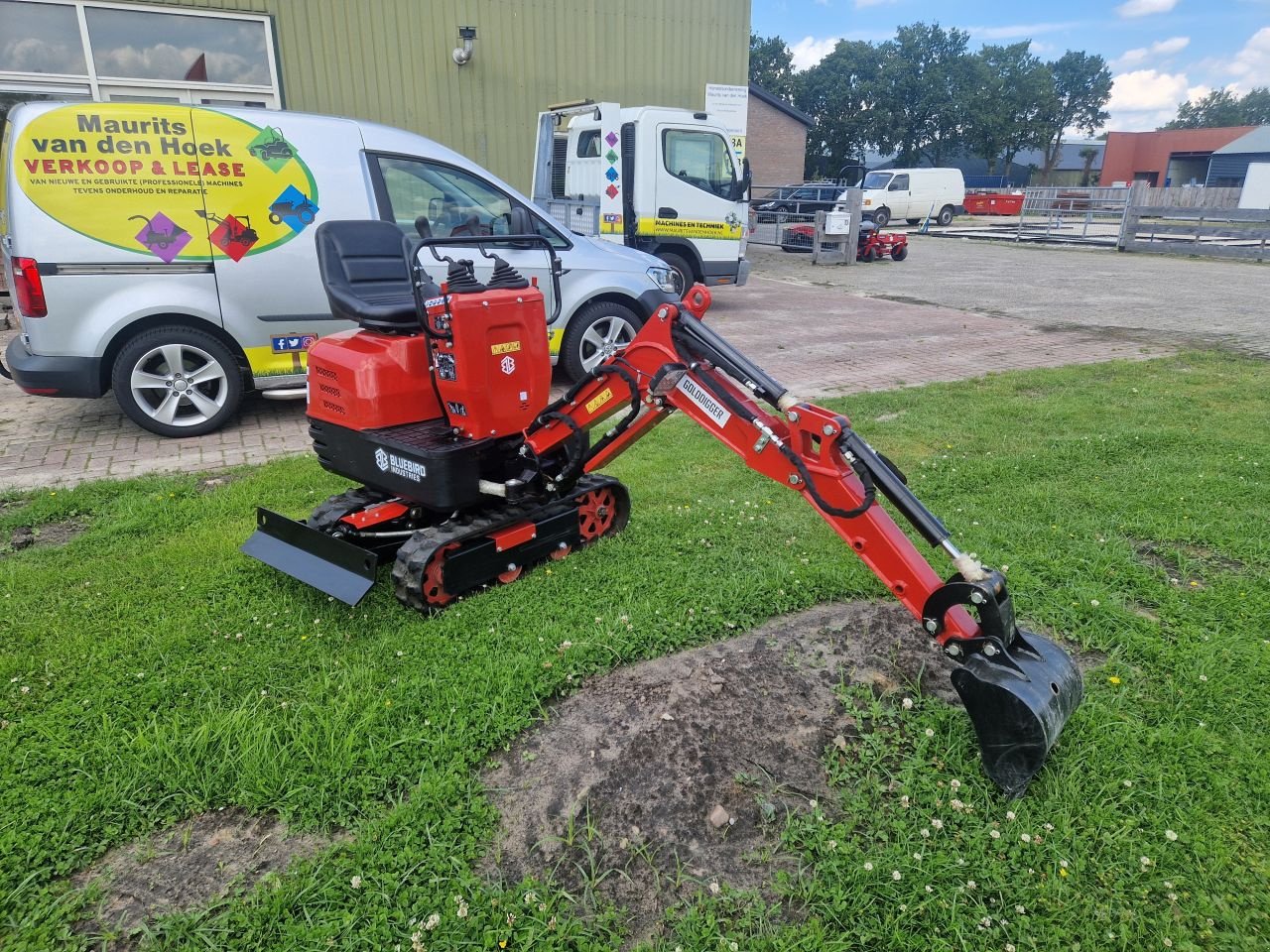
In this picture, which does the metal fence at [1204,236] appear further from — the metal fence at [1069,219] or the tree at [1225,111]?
the tree at [1225,111]

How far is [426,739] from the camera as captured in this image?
309 centimetres

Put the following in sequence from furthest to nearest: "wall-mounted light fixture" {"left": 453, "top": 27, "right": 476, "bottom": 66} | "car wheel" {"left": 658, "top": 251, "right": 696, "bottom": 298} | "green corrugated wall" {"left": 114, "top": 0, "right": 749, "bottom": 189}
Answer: "wall-mounted light fixture" {"left": 453, "top": 27, "right": 476, "bottom": 66}
"green corrugated wall" {"left": 114, "top": 0, "right": 749, "bottom": 189}
"car wheel" {"left": 658, "top": 251, "right": 696, "bottom": 298}

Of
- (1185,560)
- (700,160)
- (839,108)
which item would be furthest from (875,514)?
(839,108)

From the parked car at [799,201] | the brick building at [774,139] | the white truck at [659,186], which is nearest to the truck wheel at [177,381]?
the white truck at [659,186]

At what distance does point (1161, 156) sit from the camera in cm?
6294

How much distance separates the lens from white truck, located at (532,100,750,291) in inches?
476

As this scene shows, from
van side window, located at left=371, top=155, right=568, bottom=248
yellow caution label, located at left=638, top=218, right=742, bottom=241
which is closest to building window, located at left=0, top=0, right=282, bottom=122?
van side window, located at left=371, top=155, right=568, bottom=248

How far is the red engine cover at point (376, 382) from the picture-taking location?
402cm

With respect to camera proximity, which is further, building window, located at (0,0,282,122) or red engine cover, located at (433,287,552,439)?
building window, located at (0,0,282,122)

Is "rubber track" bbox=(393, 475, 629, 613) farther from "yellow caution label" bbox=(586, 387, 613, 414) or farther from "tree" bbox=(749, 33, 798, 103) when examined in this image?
"tree" bbox=(749, 33, 798, 103)

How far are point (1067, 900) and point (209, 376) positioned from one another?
656 centimetres

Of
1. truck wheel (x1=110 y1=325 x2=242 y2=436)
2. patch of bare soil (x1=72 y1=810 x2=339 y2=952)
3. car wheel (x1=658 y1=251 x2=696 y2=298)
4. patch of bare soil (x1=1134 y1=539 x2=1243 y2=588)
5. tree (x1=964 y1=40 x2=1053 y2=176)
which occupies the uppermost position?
tree (x1=964 y1=40 x2=1053 y2=176)

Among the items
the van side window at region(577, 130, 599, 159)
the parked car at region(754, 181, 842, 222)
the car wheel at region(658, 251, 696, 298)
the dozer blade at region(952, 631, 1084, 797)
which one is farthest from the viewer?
the parked car at region(754, 181, 842, 222)

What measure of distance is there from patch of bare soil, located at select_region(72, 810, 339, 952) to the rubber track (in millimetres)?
1229
